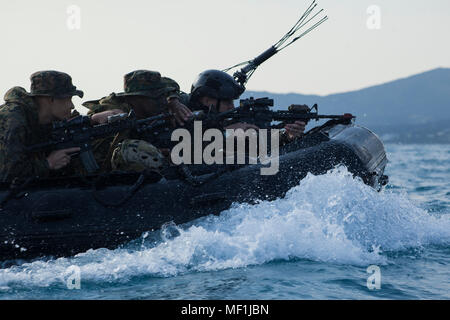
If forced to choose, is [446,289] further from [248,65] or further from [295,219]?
[248,65]

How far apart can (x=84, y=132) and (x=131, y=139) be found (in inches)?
24.4

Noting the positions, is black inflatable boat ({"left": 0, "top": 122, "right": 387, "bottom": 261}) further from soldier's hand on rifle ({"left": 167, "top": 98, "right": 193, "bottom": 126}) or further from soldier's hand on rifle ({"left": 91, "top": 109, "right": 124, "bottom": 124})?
soldier's hand on rifle ({"left": 167, "top": 98, "right": 193, "bottom": 126})

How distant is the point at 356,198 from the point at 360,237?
0.50 m

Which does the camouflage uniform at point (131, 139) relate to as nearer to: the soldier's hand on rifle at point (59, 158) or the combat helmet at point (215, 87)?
the soldier's hand on rifle at point (59, 158)

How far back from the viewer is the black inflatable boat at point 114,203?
7426mm

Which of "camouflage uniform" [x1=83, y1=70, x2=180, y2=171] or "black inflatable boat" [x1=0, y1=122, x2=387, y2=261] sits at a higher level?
"camouflage uniform" [x1=83, y1=70, x2=180, y2=171]

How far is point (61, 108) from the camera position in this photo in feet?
26.6

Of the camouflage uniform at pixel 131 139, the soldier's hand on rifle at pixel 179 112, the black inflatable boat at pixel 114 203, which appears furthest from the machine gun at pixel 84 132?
the soldier's hand on rifle at pixel 179 112

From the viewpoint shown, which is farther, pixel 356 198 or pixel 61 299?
pixel 356 198

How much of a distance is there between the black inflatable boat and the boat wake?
183 millimetres

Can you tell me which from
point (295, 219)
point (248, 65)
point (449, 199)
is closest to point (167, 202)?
point (295, 219)

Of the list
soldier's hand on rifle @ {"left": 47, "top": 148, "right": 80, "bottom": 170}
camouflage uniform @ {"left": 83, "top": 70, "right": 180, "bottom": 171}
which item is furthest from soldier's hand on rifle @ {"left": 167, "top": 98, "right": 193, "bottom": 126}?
soldier's hand on rifle @ {"left": 47, "top": 148, "right": 80, "bottom": 170}

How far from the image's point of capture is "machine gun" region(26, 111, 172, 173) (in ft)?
25.9

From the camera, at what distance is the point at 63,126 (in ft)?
25.9
